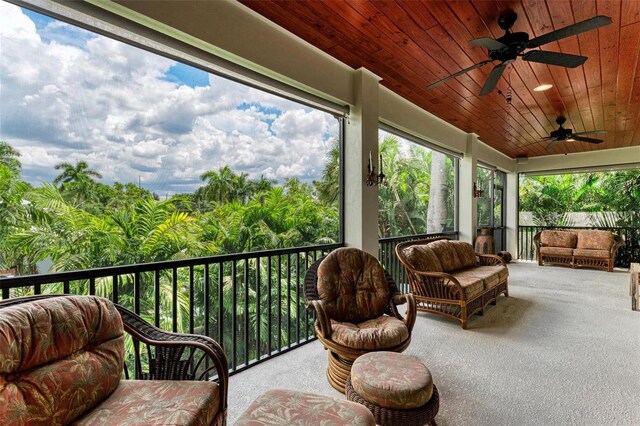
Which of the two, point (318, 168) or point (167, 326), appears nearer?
point (167, 326)

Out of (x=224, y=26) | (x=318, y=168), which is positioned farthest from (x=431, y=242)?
(x=224, y=26)

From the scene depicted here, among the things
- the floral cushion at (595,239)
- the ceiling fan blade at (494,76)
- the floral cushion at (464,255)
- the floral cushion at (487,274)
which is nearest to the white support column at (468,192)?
the floral cushion at (464,255)

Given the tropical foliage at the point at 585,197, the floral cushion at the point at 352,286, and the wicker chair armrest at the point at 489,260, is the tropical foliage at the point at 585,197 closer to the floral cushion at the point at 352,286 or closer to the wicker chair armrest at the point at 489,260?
the wicker chair armrest at the point at 489,260

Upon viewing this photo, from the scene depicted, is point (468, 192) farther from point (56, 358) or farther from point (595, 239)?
point (56, 358)

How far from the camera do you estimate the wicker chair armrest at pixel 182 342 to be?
146 cm

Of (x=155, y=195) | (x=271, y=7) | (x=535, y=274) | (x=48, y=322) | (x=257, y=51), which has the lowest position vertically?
(x=535, y=274)

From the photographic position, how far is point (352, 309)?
2.48m

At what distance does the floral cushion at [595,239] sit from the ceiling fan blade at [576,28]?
252 inches

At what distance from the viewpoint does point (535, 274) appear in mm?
6125

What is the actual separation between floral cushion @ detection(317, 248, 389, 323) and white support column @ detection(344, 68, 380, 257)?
68cm

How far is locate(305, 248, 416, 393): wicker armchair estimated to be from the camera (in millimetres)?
2051

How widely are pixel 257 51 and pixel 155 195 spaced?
163cm

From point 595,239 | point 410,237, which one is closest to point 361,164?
point 410,237

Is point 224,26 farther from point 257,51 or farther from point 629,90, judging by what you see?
point 629,90
